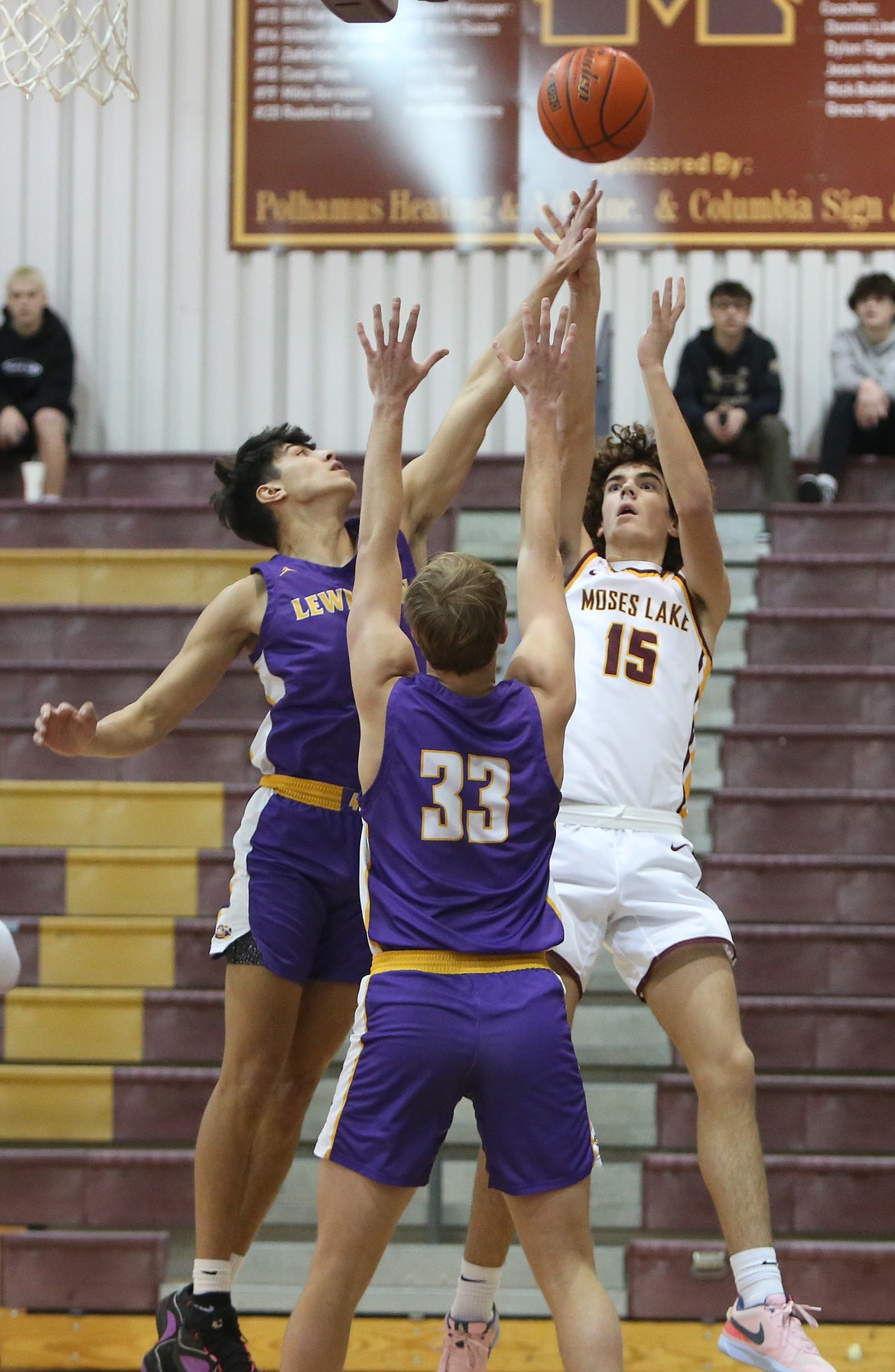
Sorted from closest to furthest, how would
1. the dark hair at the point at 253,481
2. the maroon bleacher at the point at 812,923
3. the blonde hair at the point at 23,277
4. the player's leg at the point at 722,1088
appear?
the player's leg at the point at 722,1088 → the dark hair at the point at 253,481 → the maroon bleacher at the point at 812,923 → the blonde hair at the point at 23,277

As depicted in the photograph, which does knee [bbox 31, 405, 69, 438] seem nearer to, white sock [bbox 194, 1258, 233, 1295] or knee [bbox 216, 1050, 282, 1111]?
knee [bbox 216, 1050, 282, 1111]

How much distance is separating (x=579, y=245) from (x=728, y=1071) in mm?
1878

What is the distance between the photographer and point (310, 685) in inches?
152

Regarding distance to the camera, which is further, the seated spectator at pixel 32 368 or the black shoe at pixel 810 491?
the seated spectator at pixel 32 368

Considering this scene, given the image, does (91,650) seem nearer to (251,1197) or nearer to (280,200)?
(280,200)

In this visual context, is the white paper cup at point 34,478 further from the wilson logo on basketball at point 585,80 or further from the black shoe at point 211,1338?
the black shoe at point 211,1338

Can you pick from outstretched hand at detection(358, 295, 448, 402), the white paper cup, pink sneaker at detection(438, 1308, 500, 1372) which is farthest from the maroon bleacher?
the white paper cup

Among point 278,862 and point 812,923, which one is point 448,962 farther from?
point 812,923

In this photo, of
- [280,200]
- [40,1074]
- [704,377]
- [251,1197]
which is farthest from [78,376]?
[251,1197]

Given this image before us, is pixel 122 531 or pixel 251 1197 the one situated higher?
pixel 122 531

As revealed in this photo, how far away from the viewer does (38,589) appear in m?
7.56

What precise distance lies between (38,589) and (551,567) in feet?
15.5

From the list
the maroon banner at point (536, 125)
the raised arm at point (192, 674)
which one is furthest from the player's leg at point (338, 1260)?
the maroon banner at point (536, 125)

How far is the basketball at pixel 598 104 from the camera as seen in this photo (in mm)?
4566
